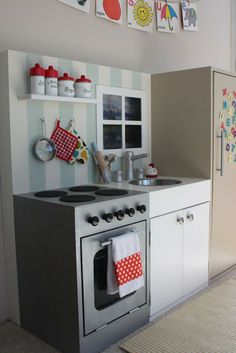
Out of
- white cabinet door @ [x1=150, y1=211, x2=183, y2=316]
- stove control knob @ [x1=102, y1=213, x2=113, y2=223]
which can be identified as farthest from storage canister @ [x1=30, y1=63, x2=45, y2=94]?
white cabinet door @ [x1=150, y1=211, x2=183, y2=316]

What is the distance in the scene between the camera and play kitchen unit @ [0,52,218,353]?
188 centimetres

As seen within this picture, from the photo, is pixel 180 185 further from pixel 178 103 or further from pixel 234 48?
pixel 234 48

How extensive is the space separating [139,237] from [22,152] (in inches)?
34.9

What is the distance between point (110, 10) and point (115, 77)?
59cm

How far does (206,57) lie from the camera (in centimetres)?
399

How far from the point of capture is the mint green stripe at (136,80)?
2.89 meters

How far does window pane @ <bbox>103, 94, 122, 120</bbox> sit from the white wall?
33cm

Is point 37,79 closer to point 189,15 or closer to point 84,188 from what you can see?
point 84,188

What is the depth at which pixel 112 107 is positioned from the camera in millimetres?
2744

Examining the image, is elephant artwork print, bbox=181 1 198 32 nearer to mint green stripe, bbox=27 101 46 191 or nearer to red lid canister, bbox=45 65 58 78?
red lid canister, bbox=45 65 58 78

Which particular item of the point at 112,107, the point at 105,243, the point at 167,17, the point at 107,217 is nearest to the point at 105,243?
the point at 105,243

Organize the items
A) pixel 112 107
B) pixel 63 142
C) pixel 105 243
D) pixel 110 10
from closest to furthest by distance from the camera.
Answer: pixel 105 243, pixel 63 142, pixel 112 107, pixel 110 10

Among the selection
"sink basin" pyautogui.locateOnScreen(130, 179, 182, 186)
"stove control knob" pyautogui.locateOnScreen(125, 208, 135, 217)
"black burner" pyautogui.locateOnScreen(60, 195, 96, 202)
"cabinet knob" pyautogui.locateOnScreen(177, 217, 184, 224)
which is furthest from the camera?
"sink basin" pyautogui.locateOnScreen(130, 179, 182, 186)

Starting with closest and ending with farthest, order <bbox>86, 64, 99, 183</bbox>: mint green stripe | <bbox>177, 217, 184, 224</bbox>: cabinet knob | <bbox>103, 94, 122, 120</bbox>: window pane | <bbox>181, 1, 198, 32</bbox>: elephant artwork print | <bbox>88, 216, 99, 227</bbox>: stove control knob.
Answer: <bbox>88, 216, 99, 227</bbox>: stove control knob
<bbox>177, 217, 184, 224</bbox>: cabinet knob
<bbox>86, 64, 99, 183</bbox>: mint green stripe
<bbox>103, 94, 122, 120</bbox>: window pane
<bbox>181, 1, 198, 32</bbox>: elephant artwork print
